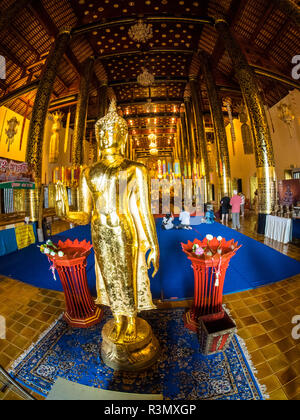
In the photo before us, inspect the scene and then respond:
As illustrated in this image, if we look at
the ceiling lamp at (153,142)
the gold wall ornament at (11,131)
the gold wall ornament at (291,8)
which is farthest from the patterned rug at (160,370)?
the ceiling lamp at (153,142)

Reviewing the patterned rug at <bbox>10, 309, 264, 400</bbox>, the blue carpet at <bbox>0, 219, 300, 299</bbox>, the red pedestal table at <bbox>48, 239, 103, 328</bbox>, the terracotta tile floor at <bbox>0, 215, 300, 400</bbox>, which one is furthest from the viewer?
the blue carpet at <bbox>0, 219, 300, 299</bbox>

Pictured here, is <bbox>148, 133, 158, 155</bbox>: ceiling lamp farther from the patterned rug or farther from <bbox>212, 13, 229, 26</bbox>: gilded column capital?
the patterned rug

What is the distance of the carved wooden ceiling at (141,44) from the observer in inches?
299

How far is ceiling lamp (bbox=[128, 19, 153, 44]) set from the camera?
809cm

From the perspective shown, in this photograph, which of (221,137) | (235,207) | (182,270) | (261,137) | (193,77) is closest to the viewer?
(182,270)

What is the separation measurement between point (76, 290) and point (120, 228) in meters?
1.19

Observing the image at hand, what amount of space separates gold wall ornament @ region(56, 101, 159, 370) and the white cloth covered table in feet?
16.8

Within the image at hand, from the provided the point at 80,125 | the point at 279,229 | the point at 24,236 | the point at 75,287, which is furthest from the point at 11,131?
the point at 279,229

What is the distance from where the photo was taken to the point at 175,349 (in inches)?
64.7

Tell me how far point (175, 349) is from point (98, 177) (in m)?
1.72

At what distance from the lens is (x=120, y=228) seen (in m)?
1.38

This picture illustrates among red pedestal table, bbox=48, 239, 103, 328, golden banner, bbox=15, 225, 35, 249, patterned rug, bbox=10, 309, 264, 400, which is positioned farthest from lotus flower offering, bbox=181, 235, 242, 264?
golden banner, bbox=15, 225, 35, 249

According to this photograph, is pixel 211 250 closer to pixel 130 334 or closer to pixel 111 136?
pixel 130 334
